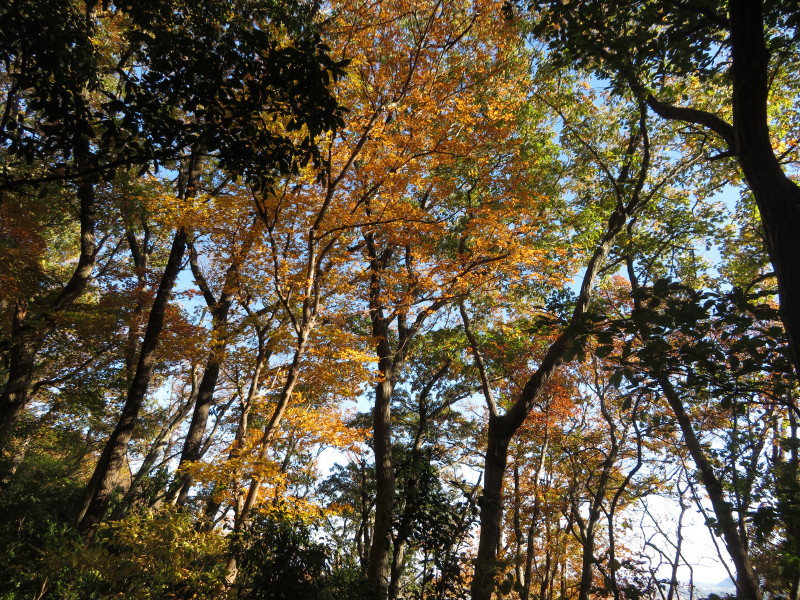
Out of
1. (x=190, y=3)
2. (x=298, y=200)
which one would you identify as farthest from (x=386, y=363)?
(x=190, y=3)

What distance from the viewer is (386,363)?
8484mm

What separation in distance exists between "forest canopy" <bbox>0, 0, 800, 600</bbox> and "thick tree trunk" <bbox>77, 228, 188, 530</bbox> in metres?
0.06

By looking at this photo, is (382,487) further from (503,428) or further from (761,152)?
(761,152)

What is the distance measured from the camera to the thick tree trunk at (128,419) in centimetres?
730

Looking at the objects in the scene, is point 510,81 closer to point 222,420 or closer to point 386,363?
point 386,363

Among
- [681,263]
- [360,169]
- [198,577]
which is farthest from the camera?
[681,263]

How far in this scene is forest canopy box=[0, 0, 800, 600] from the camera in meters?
2.85

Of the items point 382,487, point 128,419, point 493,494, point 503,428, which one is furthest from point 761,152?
point 128,419

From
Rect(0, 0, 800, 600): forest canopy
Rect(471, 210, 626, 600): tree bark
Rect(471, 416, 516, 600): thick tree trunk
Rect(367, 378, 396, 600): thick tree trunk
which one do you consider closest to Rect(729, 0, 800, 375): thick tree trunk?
Rect(0, 0, 800, 600): forest canopy

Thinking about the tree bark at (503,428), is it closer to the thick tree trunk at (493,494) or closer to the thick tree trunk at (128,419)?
the thick tree trunk at (493,494)

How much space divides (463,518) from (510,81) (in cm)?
736

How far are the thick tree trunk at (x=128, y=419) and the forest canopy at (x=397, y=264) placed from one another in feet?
0.19

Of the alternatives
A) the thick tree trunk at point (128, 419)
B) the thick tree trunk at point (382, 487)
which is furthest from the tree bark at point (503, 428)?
the thick tree trunk at point (128, 419)

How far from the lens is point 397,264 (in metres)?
10.2
